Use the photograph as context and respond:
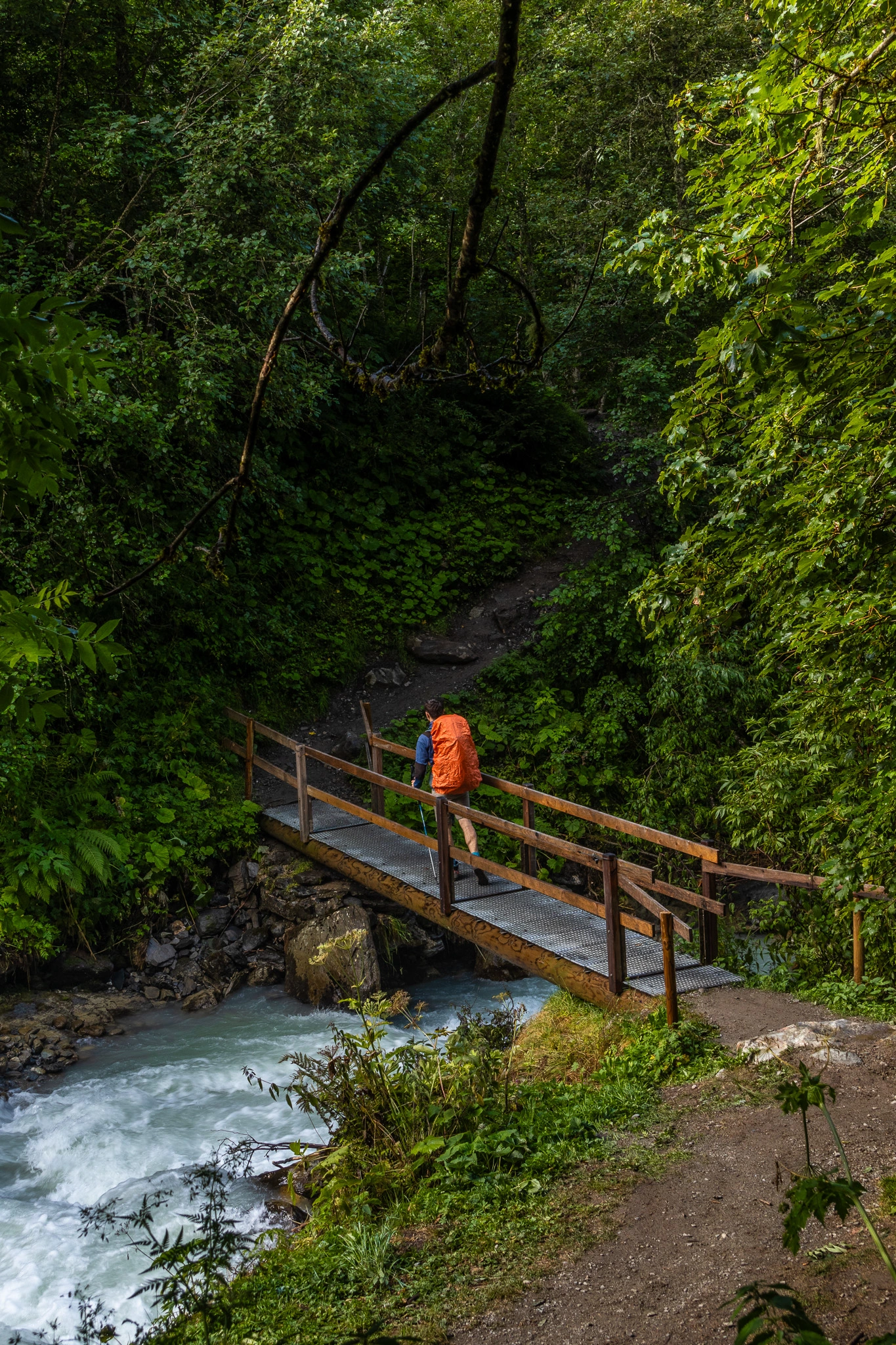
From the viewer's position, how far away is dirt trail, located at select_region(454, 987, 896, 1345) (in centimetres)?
335

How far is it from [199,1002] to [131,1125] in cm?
214

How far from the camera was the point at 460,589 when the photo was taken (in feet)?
53.5

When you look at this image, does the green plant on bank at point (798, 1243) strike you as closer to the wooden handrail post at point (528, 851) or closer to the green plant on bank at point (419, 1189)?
the green plant on bank at point (419, 1189)

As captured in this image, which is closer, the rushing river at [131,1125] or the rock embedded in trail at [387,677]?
the rushing river at [131,1125]

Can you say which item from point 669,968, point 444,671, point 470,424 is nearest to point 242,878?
point 444,671

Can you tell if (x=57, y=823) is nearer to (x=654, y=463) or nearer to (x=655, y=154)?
(x=654, y=463)

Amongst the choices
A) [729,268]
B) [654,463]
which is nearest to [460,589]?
[654,463]

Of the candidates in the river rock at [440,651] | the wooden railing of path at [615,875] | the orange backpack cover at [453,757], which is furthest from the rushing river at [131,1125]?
the river rock at [440,651]

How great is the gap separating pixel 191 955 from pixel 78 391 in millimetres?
8625

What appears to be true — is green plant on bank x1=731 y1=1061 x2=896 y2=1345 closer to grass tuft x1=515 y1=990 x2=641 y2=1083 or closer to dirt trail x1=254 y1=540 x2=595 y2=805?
grass tuft x1=515 y1=990 x2=641 y2=1083

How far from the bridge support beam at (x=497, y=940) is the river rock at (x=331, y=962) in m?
0.55

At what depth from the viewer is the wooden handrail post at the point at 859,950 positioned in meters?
6.54

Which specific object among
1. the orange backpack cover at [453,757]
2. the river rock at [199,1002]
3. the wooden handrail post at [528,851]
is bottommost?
the river rock at [199,1002]

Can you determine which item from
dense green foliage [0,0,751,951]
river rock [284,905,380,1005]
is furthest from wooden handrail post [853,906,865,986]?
dense green foliage [0,0,751,951]
